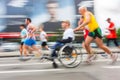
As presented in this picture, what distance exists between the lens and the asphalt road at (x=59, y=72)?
9.85 m

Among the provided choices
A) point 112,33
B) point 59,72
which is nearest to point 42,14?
point 112,33

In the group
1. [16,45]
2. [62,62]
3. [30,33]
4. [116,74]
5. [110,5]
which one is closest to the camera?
[116,74]

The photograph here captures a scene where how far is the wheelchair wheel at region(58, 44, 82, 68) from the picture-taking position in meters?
11.5

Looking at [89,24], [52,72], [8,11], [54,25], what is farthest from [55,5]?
[52,72]

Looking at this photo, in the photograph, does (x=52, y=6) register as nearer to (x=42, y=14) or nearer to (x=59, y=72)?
(x=42, y=14)

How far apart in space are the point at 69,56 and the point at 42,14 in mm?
7987

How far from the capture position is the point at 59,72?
10742 millimetres

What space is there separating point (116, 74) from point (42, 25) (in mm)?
9189

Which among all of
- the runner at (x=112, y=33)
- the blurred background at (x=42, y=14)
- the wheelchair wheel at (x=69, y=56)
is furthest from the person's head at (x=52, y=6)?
the wheelchair wheel at (x=69, y=56)

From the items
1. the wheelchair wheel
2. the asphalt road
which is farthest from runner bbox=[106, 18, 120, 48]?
the wheelchair wheel

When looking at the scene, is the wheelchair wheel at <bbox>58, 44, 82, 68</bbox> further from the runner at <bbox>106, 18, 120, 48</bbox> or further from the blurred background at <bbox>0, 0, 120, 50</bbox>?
the blurred background at <bbox>0, 0, 120, 50</bbox>

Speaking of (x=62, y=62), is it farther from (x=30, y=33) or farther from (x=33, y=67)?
(x=30, y=33)

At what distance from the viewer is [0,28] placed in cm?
1884

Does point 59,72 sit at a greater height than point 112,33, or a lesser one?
lesser
